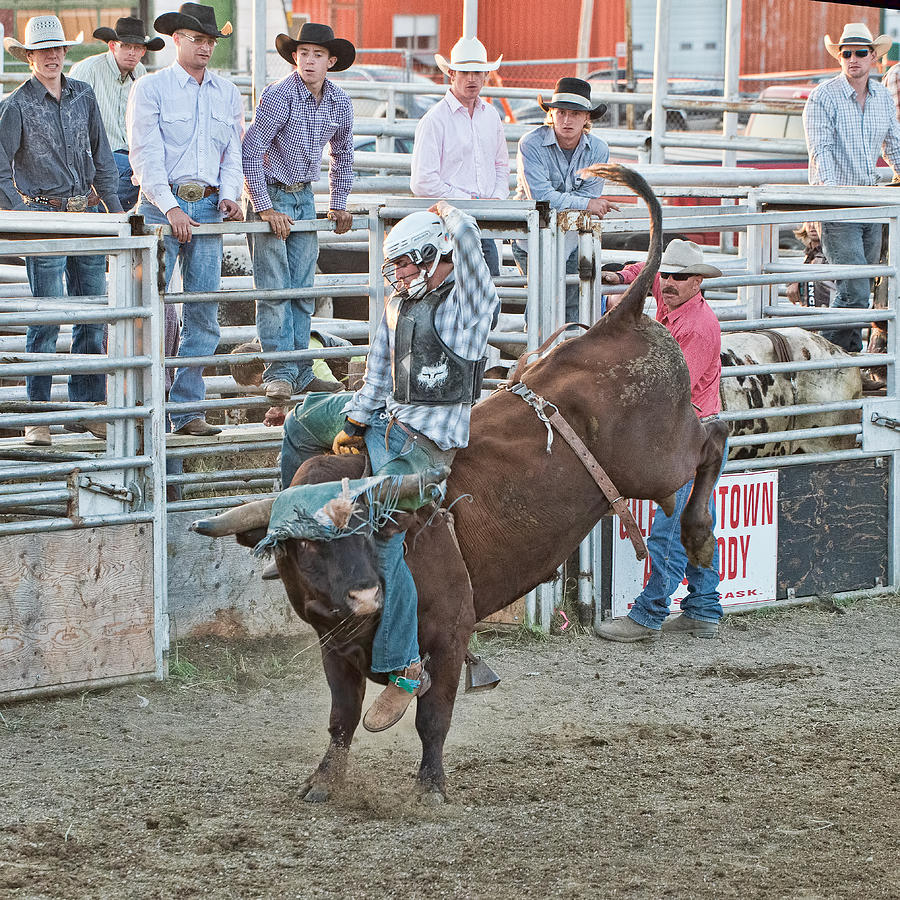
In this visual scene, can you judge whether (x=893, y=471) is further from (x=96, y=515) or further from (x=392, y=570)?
(x=96, y=515)

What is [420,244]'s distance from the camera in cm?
485

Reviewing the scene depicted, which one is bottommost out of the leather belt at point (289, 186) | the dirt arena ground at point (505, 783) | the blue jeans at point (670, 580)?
the dirt arena ground at point (505, 783)

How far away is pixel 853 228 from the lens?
8.84m

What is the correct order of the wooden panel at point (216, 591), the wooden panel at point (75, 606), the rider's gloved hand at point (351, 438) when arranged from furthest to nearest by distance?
the wooden panel at point (216, 591) → the wooden panel at point (75, 606) → the rider's gloved hand at point (351, 438)

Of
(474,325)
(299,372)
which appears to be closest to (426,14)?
(299,372)

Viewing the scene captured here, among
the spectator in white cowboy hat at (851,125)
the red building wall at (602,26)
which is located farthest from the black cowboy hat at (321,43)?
the red building wall at (602,26)

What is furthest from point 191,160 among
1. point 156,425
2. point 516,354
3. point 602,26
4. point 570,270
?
point 602,26

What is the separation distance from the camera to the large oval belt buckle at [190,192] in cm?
695

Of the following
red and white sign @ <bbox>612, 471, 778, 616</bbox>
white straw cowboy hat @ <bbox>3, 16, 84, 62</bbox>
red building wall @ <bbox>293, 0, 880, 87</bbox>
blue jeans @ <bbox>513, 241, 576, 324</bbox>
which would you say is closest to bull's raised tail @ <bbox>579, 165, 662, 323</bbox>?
blue jeans @ <bbox>513, 241, 576, 324</bbox>

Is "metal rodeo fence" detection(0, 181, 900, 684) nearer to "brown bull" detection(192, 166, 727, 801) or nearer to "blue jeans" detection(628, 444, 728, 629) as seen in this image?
"blue jeans" detection(628, 444, 728, 629)

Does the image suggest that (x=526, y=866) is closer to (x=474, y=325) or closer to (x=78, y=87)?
(x=474, y=325)

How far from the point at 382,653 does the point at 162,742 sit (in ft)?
4.30

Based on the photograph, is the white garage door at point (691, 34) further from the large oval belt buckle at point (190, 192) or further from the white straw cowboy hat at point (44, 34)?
the large oval belt buckle at point (190, 192)

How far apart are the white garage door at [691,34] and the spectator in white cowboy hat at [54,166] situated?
75.0ft
